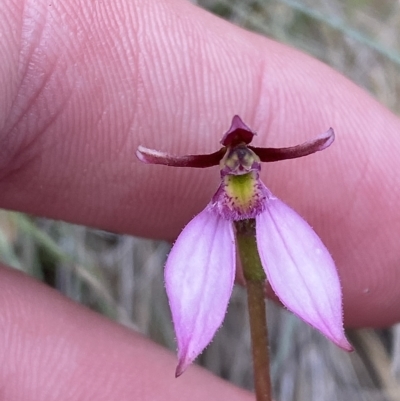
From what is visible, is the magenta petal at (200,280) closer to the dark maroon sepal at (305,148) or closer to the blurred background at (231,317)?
the dark maroon sepal at (305,148)

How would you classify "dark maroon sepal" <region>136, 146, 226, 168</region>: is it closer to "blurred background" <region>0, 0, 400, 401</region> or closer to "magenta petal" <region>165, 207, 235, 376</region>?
"magenta petal" <region>165, 207, 235, 376</region>

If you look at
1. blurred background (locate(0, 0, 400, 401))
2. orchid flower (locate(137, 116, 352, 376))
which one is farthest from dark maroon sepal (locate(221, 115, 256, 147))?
blurred background (locate(0, 0, 400, 401))

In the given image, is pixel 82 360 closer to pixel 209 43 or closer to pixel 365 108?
pixel 209 43

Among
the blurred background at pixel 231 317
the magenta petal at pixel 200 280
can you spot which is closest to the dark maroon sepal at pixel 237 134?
the magenta petal at pixel 200 280

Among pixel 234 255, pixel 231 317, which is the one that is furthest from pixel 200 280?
pixel 231 317

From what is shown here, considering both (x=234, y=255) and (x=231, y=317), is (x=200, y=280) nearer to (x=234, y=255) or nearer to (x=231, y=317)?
(x=234, y=255)

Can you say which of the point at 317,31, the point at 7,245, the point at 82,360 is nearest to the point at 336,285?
the point at 82,360
